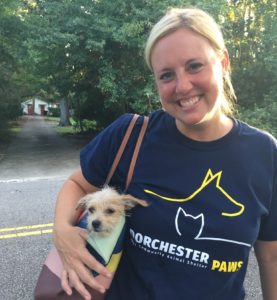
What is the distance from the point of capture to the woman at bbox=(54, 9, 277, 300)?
1.58 metres

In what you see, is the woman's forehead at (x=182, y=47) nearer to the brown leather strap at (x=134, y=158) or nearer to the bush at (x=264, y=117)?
the brown leather strap at (x=134, y=158)

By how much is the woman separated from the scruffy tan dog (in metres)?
→ 0.05

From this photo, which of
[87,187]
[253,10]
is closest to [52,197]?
[87,187]

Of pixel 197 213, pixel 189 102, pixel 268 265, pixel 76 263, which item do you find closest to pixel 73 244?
pixel 76 263

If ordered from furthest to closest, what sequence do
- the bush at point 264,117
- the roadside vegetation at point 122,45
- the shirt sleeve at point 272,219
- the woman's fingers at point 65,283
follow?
the roadside vegetation at point 122,45, the bush at point 264,117, the shirt sleeve at point 272,219, the woman's fingers at point 65,283

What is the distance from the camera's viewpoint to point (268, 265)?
1761 millimetres

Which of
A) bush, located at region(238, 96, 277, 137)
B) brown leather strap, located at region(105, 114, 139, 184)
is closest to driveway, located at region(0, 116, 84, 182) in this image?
bush, located at region(238, 96, 277, 137)

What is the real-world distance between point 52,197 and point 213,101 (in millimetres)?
7317

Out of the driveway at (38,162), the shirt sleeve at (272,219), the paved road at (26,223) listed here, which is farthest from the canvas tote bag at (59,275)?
the driveway at (38,162)

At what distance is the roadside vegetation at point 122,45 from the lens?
15016 mm

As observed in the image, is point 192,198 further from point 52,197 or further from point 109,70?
point 109,70

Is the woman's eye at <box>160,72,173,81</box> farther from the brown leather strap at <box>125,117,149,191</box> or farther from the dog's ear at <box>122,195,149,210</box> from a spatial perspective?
the dog's ear at <box>122,195,149,210</box>

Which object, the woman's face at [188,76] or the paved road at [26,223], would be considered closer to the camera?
the woman's face at [188,76]

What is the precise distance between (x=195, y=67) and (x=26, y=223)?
5.79m
